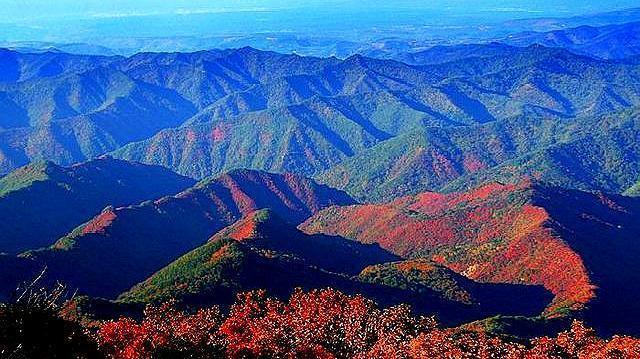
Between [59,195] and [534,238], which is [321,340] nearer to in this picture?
[534,238]

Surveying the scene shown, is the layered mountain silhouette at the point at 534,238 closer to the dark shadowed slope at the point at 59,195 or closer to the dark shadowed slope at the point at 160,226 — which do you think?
the dark shadowed slope at the point at 160,226

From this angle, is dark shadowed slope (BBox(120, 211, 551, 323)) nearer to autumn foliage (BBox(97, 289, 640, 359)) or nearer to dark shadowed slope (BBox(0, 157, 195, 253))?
autumn foliage (BBox(97, 289, 640, 359))

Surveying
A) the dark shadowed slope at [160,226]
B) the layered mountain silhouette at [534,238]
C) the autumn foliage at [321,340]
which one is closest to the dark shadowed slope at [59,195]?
the dark shadowed slope at [160,226]

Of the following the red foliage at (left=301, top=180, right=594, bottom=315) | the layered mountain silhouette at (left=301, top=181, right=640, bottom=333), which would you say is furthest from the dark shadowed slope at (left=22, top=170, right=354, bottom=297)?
the layered mountain silhouette at (left=301, top=181, right=640, bottom=333)

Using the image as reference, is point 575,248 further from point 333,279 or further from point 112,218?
point 112,218

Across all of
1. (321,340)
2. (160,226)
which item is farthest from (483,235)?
(321,340)

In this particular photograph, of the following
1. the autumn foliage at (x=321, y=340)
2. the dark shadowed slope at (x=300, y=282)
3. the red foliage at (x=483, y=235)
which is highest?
the autumn foliage at (x=321, y=340)
